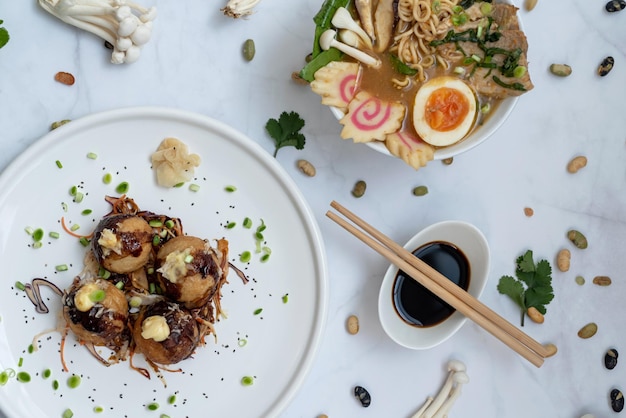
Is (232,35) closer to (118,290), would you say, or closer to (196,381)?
(118,290)

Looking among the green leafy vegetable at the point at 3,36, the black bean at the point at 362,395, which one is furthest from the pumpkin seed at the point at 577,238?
the green leafy vegetable at the point at 3,36

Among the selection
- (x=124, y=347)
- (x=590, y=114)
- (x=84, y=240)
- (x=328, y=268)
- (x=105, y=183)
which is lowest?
(x=124, y=347)

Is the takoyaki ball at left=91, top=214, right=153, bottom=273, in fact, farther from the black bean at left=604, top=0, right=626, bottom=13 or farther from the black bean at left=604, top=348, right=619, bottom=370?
the black bean at left=604, top=0, right=626, bottom=13

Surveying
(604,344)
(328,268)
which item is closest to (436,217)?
(328,268)

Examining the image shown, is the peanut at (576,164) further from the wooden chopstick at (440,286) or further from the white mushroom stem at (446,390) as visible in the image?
the white mushroom stem at (446,390)

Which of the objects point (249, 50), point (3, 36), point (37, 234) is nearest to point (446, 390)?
point (249, 50)

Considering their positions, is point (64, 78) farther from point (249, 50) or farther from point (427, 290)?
point (427, 290)
